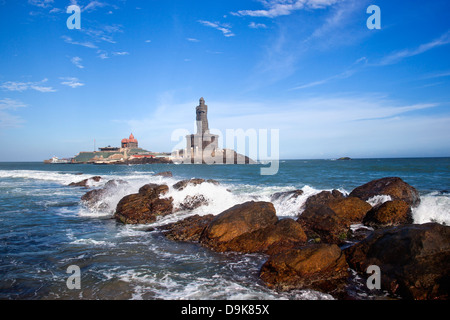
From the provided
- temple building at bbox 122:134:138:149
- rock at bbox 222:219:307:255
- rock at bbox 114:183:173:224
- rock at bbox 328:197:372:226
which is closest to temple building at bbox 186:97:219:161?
temple building at bbox 122:134:138:149

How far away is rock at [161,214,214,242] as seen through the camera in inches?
353

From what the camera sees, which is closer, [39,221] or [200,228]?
[200,228]

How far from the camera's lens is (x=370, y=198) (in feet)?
40.6

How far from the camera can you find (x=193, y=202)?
13867 mm

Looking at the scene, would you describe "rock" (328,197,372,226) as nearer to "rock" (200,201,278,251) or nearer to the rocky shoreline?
the rocky shoreline

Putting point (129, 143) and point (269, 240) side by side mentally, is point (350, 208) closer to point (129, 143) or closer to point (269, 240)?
point (269, 240)

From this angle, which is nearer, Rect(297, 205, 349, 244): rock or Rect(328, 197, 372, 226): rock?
Rect(297, 205, 349, 244): rock

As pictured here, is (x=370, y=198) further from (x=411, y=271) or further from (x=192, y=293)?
(x=192, y=293)

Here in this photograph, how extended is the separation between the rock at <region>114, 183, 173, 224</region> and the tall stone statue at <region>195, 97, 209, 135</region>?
8849 cm

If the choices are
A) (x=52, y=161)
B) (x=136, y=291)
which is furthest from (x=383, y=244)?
(x=52, y=161)

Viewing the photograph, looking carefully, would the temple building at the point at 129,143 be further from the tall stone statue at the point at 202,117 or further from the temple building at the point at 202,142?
the tall stone statue at the point at 202,117

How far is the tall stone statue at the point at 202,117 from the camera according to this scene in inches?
4026
